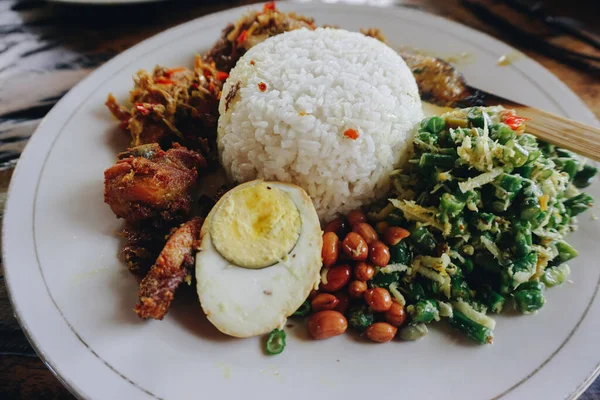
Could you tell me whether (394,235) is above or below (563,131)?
below

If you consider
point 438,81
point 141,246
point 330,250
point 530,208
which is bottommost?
point 141,246

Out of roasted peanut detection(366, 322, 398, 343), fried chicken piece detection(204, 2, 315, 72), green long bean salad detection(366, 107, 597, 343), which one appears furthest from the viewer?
fried chicken piece detection(204, 2, 315, 72)

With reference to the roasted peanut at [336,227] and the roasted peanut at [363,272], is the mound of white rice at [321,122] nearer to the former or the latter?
the roasted peanut at [336,227]

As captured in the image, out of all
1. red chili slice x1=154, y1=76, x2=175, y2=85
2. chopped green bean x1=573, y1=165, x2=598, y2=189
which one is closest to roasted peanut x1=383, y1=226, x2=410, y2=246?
chopped green bean x1=573, y1=165, x2=598, y2=189

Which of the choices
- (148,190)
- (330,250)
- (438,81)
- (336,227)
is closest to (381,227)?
(336,227)

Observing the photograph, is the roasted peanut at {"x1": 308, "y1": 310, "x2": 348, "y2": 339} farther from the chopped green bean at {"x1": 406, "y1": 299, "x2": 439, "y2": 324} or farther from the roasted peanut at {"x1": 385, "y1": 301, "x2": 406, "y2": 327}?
the chopped green bean at {"x1": 406, "y1": 299, "x2": 439, "y2": 324}

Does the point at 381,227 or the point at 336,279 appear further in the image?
the point at 381,227

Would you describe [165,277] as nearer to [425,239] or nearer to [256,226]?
[256,226]
